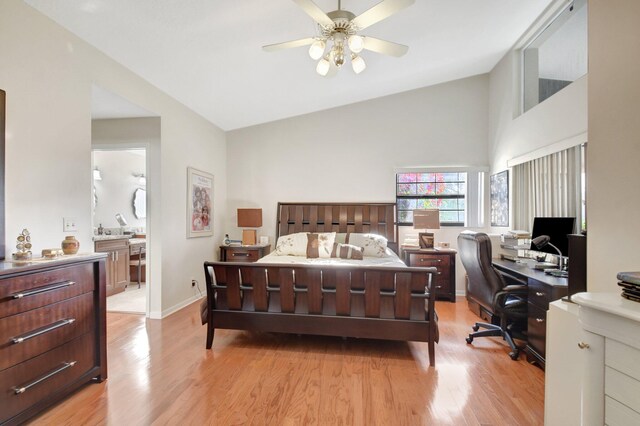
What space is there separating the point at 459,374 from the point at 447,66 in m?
3.90

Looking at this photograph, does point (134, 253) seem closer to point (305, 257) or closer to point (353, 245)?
point (305, 257)

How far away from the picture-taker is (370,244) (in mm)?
4129

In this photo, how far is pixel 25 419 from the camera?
1683mm

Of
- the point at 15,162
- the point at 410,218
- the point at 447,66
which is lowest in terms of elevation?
the point at 410,218

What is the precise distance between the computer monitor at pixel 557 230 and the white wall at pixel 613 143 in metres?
1.37

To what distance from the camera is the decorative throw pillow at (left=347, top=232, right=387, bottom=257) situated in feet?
13.4

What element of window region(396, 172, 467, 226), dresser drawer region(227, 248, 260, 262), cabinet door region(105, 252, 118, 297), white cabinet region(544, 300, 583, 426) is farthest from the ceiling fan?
cabinet door region(105, 252, 118, 297)

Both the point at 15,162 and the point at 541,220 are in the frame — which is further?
the point at 541,220

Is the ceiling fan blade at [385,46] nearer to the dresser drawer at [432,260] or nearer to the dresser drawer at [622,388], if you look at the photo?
the dresser drawer at [622,388]

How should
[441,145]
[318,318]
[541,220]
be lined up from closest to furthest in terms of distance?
[318,318], [541,220], [441,145]

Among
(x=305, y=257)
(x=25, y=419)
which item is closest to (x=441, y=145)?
(x=305, y=257)

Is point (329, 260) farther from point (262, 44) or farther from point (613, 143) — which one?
point (613, 143)

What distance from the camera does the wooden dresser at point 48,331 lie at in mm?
1609

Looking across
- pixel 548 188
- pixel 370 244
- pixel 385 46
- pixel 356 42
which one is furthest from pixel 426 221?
pixel 356 42
